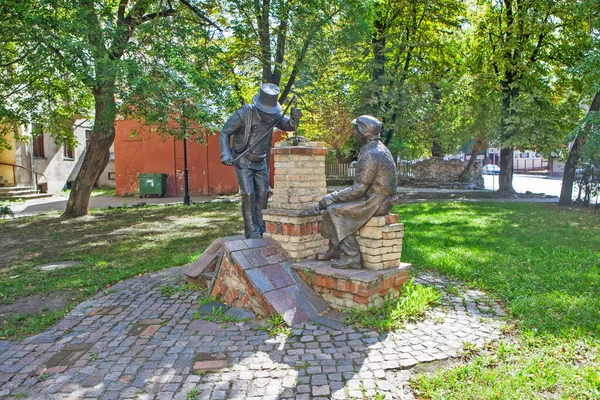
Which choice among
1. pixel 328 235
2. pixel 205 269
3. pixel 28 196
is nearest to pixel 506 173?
pixel 328 235

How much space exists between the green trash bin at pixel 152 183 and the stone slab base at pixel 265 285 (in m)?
15.3

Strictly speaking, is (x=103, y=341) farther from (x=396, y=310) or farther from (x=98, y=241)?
(x=98, y=241)

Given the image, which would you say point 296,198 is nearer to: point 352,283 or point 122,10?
point 352,283

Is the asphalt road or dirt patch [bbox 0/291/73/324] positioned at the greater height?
the asphalt road

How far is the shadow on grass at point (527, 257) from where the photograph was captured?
4281 mm

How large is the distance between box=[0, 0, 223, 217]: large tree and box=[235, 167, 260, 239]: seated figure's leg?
3.62m

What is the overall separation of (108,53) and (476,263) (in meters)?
7.78

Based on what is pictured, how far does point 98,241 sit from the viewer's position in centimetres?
903

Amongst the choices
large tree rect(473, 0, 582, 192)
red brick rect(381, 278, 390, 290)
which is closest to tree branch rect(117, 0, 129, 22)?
red brick rect(381, 278, 390, 290)

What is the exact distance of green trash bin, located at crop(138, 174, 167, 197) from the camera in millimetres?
19062

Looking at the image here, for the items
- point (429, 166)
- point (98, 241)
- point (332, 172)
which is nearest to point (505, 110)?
point (429, 166)

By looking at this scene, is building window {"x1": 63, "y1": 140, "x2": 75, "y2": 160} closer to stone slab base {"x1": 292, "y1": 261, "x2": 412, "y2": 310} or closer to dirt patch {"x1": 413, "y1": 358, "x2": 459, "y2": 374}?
stone slab base {"x1": 292, "y1": 261, "x2": 412, "y2": 310}

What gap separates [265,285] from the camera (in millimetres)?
4301

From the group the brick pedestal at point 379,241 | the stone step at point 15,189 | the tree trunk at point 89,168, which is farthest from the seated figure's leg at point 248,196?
the stone step at point 15,189
